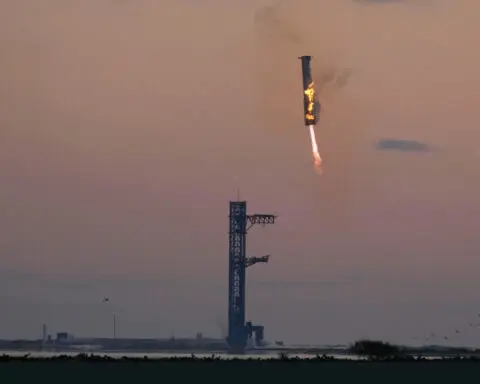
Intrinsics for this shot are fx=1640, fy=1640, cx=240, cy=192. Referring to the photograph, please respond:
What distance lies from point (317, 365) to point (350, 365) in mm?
3189

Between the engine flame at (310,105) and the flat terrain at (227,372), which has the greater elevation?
the engine flame at (310,105)

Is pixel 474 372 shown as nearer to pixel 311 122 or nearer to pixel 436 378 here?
pixel 436 378

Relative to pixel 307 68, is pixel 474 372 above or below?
below

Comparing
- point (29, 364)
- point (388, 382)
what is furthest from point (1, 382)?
point (29, 364)

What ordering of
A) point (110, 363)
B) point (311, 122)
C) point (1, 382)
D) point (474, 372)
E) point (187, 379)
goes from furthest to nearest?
point (110, 363) < point (474, 372) < point (311, 122) < point (187, 379) < point (1, 382)

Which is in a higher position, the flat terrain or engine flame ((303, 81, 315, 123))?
engine flame ((303, 81, 315, 123))

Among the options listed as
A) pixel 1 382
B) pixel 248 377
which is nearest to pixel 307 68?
pixel 248 377

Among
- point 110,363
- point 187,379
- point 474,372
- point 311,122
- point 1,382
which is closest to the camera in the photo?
point 1,382

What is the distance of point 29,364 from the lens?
148 m

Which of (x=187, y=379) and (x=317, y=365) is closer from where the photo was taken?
(x=187, y=379)

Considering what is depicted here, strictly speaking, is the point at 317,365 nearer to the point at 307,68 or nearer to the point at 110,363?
the point at 110,363

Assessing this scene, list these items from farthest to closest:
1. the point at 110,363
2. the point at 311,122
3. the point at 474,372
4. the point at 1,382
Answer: the point at 110,363 < the point at 474,372 < the point at 311,122 < the point at 1,382

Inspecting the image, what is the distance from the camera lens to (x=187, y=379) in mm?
118312

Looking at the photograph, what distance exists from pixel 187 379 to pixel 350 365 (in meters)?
42.6
